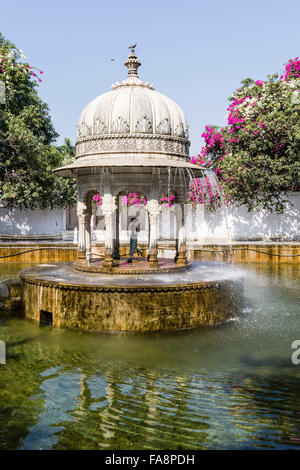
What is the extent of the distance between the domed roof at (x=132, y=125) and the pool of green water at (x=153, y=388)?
5489 millimetres

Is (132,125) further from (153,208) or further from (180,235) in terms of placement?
(180,235)

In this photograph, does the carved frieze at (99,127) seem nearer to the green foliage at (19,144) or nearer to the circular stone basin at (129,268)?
the circular stone basin at (129,268)

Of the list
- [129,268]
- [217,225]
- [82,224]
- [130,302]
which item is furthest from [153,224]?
[217,225]

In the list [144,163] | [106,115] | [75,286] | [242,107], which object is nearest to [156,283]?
[75,286]

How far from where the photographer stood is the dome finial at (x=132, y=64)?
43.9 ft

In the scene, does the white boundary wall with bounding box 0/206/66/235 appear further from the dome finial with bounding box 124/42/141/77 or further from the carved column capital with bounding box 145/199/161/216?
the carved column capital with bounding box 145/199/161/216

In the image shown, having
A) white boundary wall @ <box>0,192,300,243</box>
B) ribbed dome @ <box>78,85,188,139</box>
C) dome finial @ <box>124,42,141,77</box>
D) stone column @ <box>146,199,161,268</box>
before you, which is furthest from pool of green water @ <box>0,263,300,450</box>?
white boundary wall @ <box>0,192,300,243</box>

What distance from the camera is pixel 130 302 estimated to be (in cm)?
948

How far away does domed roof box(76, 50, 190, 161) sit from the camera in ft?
39.5

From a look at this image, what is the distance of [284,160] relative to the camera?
22.6 meters

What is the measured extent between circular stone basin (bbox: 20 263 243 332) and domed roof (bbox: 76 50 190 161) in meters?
4.03

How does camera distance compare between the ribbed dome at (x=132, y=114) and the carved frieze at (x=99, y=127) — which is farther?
the carved frieze at (x=99, y=127)

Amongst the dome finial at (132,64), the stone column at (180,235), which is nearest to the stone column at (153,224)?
the stone column at (180,235)
